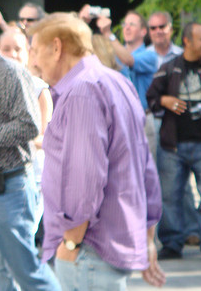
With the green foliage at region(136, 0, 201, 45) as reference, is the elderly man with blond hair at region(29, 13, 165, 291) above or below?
above

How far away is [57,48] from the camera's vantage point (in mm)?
2674

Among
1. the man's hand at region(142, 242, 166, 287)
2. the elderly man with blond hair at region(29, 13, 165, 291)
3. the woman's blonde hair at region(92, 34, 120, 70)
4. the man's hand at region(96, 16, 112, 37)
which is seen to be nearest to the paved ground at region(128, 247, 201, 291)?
the woman's blonde hair at region(92, 34, 120, 70)

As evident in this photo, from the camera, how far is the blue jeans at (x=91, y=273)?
2547 mm

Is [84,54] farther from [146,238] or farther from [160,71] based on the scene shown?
[160,71]

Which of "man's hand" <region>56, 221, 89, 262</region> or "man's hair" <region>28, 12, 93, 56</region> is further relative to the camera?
"man's hair" <region>28, 12, 93, 56</region>

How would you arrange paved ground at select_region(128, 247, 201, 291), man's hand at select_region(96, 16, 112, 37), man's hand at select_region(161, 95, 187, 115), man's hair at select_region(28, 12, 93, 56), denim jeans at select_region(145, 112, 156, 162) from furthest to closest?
man's hand at select_region(96, 16, 112, 37), denim jeans at select_region(145, 112, 156, 162), man's hand at select_region(161, 95, 187, 115), paved ground at select_region(128, 247, 201, 291), man's hair at select_region(28, 12, 93, 56)

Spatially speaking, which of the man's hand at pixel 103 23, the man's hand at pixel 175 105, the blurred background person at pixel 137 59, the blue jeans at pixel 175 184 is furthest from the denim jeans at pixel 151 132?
the man's hand at pixel 103 23

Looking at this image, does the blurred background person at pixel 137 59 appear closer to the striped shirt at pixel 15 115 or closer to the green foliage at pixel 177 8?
the green foliage at pixel 177 8

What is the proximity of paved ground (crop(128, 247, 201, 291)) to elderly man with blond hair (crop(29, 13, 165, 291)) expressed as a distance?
251 centimetres

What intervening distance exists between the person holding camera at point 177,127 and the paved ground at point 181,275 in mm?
155

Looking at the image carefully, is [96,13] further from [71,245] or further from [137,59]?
[71,245]

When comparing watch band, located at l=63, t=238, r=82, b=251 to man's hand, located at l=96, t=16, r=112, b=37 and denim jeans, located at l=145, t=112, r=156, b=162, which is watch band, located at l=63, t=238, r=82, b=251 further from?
man's hand, located at l=96, t=16, r=112, b=37

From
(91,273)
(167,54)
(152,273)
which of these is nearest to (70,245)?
(91,273)

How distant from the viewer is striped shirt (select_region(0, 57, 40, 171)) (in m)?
3.63
